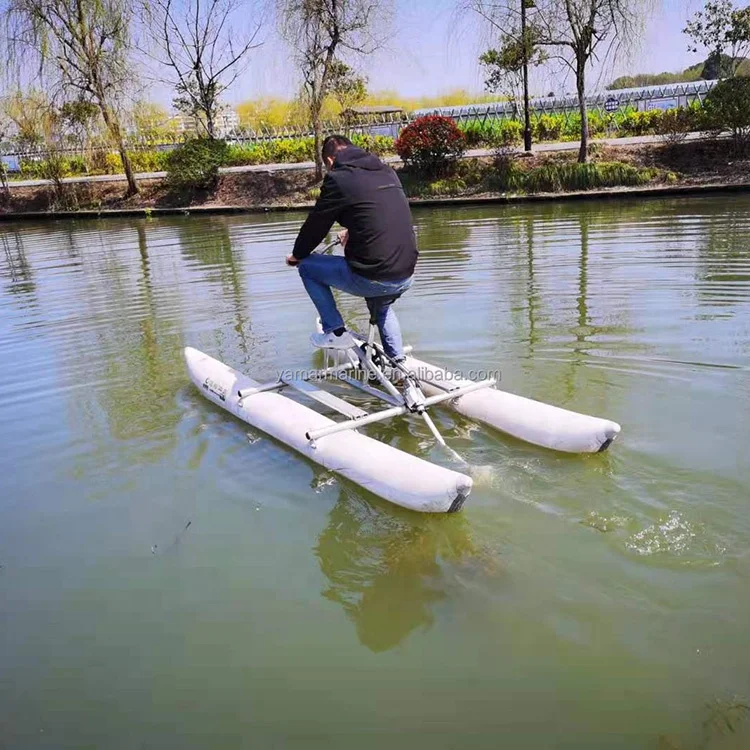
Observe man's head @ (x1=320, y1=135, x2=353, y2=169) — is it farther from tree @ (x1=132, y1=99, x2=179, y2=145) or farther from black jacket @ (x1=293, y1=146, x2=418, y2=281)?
tree @ (x1=132, y1=99, x2=179, y2=145)

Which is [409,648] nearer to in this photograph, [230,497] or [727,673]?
[727,673]

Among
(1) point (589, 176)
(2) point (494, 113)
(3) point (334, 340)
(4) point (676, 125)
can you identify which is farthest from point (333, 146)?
(2) point (494, 113)

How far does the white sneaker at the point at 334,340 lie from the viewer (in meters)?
5.25

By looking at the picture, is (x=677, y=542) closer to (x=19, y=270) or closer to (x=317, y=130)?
(x=19, y=270)

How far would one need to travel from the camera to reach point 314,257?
16.6 ft

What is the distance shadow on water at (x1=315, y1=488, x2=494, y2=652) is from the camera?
10.1ft

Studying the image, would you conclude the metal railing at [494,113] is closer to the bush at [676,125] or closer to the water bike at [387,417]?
the bush at [676,125]

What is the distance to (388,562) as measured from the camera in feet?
11.4

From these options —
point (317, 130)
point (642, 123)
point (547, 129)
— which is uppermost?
point (317, 130)

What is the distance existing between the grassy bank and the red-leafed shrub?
39cm

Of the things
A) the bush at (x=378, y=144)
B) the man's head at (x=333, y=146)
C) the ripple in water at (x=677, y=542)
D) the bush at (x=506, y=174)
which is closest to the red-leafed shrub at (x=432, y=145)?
the bush at (x=506, y=174)

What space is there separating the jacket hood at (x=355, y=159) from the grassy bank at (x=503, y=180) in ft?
48.6

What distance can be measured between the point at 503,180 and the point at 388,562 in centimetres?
1796

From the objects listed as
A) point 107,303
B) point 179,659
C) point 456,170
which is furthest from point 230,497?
point 456,170
